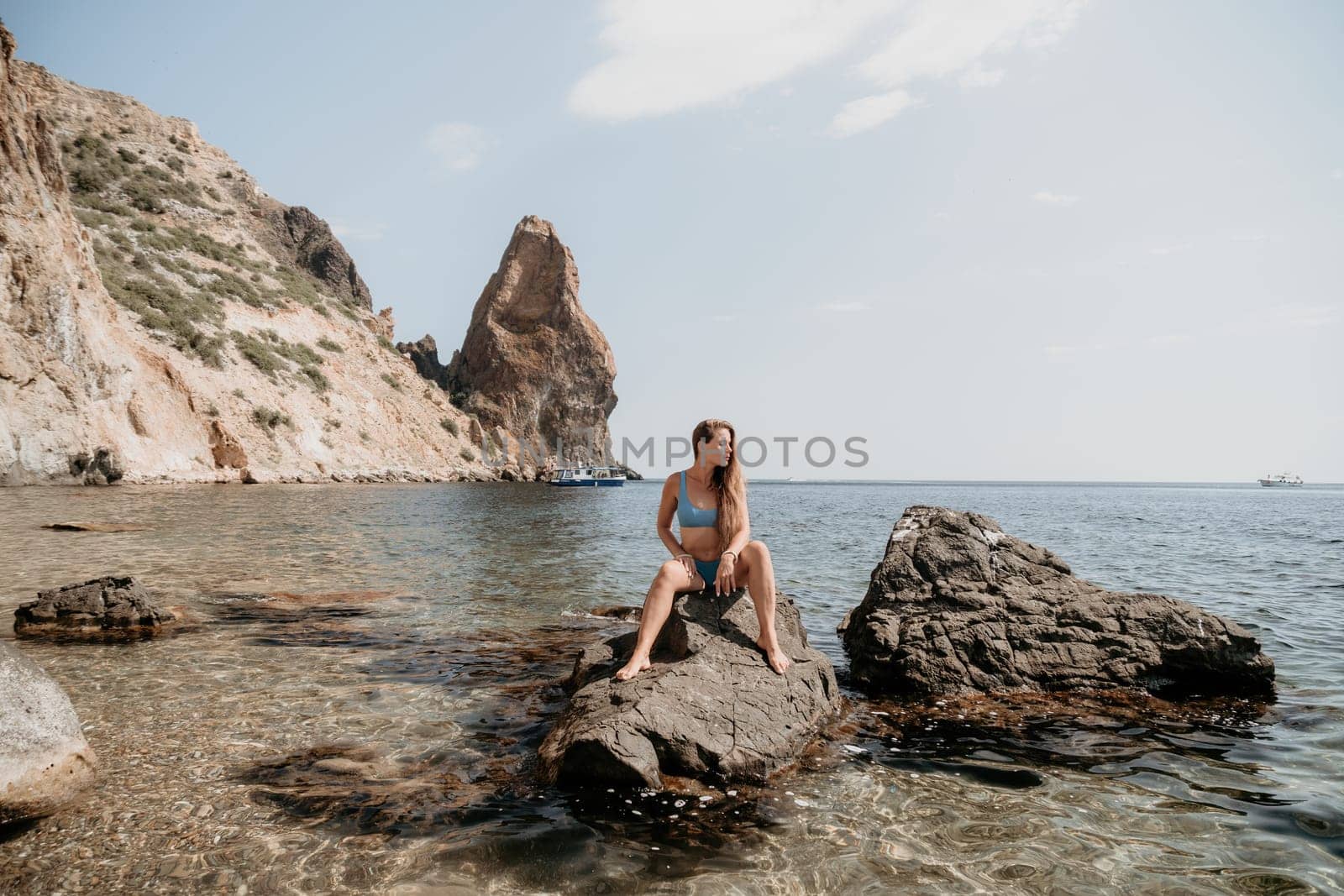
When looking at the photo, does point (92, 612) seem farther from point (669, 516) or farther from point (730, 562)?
point (730, 562)

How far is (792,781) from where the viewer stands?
4.31 meters

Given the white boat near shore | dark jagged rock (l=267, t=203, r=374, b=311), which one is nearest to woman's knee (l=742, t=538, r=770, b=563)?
the white boat near shore

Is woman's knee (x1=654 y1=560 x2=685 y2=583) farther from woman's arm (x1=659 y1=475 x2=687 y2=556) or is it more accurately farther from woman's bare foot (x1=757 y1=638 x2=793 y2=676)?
woman's bare foot (x1=757 y1=638 x2=793 y2=676)

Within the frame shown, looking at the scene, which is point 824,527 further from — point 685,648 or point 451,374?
point 451,374

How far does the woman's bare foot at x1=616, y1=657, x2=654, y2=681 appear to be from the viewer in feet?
16.1

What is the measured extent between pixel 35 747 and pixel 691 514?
3.85m

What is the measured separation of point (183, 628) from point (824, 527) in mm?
22931

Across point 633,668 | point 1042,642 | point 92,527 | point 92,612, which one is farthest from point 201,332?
point 1042,642

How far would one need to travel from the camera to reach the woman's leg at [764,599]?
5301 mm

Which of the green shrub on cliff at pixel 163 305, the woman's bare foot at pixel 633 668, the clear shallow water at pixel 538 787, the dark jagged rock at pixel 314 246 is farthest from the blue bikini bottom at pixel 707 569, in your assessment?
the dark jagged rock at pixel 314 246

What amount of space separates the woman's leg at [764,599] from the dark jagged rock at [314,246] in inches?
2860

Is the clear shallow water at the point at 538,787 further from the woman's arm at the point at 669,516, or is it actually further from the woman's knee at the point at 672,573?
the woman's arm at the point at 669,516

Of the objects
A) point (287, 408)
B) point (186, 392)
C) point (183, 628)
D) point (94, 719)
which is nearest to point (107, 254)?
point (287, 408)

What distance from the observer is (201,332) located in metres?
41.3
